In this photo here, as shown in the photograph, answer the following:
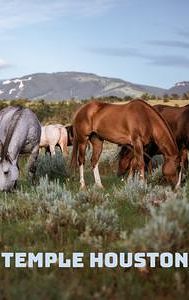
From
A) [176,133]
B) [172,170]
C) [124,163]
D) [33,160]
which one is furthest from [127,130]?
[124,163]

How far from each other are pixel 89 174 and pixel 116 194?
277 inches

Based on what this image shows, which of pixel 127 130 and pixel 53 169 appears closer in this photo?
pixel 127 130

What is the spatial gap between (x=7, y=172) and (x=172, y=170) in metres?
3.37

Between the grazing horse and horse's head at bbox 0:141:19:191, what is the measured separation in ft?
7.34

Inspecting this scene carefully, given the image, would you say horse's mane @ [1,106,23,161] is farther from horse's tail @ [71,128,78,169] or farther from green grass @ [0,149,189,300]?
horse's tail @ [71,128,78,169]

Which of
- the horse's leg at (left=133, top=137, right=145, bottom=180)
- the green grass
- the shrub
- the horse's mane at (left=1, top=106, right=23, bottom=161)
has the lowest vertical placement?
the shrub

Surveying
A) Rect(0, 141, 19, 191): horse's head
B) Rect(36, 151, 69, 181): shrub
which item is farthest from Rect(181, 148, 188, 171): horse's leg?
Rect(0, 141, 19, 191): horse's head

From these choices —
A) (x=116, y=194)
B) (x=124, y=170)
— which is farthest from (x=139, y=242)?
(x=124, y=170)

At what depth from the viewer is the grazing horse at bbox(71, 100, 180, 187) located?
11930 millimetres

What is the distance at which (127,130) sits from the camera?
1301 centimetres

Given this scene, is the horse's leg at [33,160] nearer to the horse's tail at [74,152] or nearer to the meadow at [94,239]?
the horse's tail at [74,152]

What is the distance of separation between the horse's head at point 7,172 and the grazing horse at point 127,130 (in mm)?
2236

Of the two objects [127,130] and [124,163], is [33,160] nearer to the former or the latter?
[127,130]

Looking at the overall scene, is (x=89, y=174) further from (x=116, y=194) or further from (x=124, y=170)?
(x=116, y=194)
